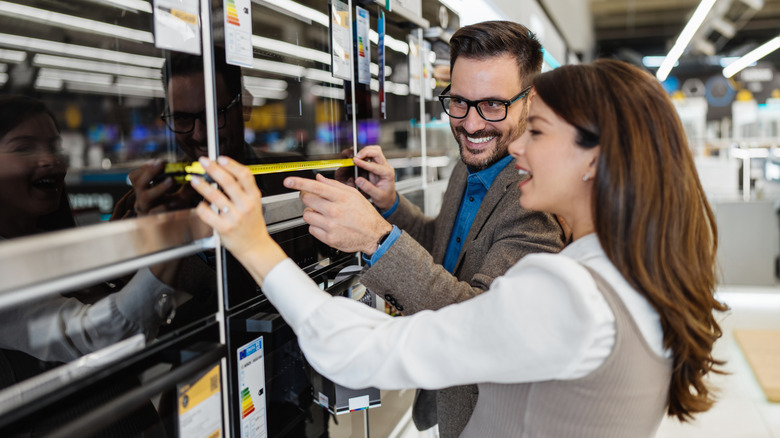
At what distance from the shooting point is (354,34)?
156 centimetres

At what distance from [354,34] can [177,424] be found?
40.4 inches

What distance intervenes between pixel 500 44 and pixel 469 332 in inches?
34.8

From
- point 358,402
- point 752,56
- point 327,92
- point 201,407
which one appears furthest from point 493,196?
point 752,56

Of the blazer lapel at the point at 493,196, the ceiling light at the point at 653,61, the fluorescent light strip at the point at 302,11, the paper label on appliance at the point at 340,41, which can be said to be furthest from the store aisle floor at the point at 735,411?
the ceiling light at the point at 653,61

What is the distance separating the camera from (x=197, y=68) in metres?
1.00

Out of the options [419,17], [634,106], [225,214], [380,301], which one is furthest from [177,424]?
[419,17]

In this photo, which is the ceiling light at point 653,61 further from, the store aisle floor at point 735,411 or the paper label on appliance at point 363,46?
the paper label on appliance at point 363,46

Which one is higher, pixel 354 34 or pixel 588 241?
pixel 354 34

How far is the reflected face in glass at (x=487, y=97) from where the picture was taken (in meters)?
1.57

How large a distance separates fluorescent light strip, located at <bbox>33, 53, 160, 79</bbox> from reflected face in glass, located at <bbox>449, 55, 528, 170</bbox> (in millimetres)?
865

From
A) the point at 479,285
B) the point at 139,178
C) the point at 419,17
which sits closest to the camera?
the point at 139,178

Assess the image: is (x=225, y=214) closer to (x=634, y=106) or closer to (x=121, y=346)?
(x=121, y=346)

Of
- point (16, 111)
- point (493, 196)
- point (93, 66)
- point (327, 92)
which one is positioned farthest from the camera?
point (493, 196)

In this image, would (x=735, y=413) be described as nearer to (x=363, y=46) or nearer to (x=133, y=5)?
(x=363, y=46)
